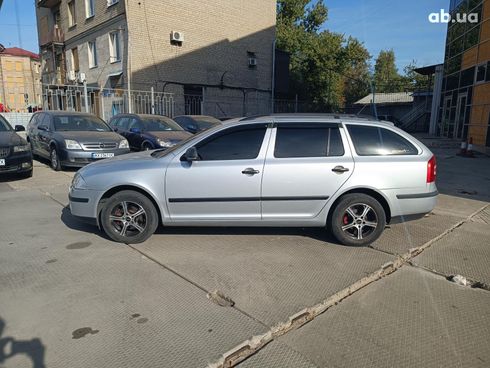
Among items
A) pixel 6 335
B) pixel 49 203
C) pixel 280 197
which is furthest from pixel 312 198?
pixel 49 203

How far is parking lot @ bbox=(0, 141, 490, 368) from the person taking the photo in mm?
2510

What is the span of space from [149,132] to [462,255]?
28.8ft

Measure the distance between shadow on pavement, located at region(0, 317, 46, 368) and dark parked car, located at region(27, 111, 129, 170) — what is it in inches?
276

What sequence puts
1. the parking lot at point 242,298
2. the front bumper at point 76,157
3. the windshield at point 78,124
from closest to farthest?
the parking lot at point 242,298
the front bumper at point 76,157
the windshield at point 78,124

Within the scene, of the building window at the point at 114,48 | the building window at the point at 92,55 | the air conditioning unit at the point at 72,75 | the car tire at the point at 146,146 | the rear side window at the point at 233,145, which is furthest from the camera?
the air conditioning unit at the point at 72,75

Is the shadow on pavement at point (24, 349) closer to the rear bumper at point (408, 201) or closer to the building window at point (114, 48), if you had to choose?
the rear bumper at point (408, 201)

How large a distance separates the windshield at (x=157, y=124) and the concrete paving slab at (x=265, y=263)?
22.8 feet

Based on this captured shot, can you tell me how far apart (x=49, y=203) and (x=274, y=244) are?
4.37 meters

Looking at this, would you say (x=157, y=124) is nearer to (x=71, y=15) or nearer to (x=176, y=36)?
(x=176, y=36)

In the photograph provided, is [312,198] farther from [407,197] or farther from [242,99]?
[242,99]

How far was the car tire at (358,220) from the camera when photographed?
4.38 metres

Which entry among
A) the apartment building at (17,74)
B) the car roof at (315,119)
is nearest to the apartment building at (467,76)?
the car roof at (315,119)

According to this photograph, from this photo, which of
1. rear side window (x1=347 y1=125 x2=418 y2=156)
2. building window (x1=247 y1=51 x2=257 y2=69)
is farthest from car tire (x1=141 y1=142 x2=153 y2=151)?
building window (x1=247 y1=51 x2=257 y2=69)

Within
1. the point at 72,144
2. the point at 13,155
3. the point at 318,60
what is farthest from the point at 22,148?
the point at 318,60
